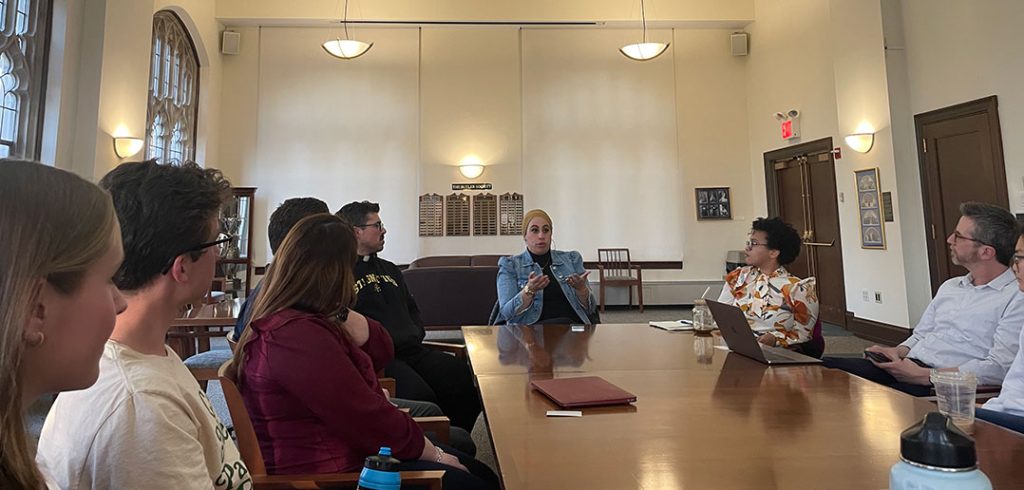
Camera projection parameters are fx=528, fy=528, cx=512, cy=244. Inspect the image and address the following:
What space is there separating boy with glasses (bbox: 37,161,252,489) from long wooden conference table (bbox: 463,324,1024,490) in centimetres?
49

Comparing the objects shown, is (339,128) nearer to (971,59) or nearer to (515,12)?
(515,12)

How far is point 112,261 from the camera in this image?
0.58 metres

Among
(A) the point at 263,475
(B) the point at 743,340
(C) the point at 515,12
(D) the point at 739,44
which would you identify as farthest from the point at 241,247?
Answer: (D) the point at 739,44

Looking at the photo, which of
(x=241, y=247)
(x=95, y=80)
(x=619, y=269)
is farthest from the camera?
(x=619, y=269)

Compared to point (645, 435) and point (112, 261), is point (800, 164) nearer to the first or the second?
point (645, 435)

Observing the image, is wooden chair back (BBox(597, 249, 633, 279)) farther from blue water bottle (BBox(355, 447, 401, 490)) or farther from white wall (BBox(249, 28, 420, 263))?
blue water bottle (BBox(355, 447, 401, 490))

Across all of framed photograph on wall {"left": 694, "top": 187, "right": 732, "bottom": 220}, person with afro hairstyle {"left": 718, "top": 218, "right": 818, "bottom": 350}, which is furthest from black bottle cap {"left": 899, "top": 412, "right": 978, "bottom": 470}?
framed photograph on wall {"left": 694, "top": 187, "right": 732, "bottom": 220}

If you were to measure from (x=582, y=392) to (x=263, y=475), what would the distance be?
765 mm

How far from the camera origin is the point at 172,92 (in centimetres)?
680

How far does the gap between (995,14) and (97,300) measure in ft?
19.7

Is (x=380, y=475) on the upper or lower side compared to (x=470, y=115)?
lower

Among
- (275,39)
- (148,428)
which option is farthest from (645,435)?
(275,39)

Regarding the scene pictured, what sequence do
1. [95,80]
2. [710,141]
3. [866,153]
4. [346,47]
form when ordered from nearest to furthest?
[95,80] < [866,153] < [346,47] < [710,141]

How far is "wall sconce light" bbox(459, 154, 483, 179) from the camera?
26.2 ft
